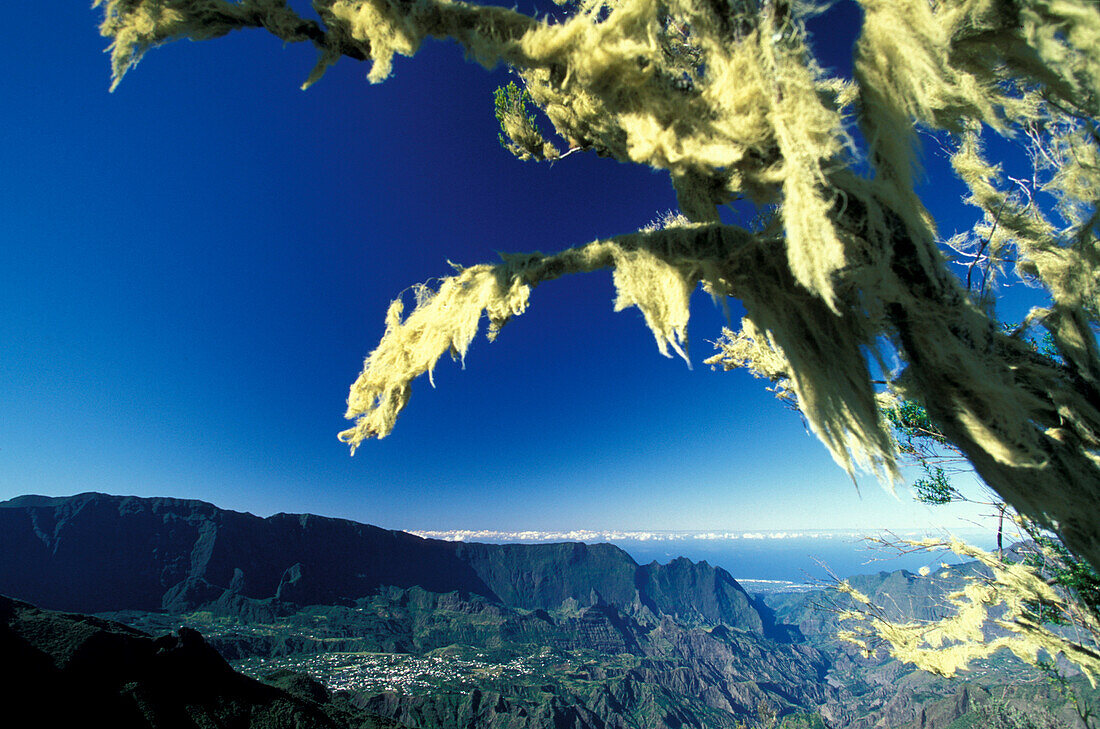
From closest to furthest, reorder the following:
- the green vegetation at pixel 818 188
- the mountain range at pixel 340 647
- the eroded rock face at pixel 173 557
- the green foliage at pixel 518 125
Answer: the green vegetation at pixel 818 188 → the green foliage at pixel 518 125 → the mountain range at pixel 340 647 → the eroded rock face at pixel 173 557

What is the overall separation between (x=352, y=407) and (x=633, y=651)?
215862 millimetres

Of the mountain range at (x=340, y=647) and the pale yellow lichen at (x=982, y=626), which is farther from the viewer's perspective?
the mountain range at (x=340, y=647)

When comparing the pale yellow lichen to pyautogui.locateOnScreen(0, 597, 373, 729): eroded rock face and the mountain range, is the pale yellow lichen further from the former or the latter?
the mountain range

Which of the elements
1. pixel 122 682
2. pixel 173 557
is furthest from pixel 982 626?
pixel 173 557

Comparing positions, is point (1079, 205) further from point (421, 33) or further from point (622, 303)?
point (421, 33)

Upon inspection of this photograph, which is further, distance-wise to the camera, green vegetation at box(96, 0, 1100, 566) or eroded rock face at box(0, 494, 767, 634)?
eroded rock face at box(0, 494, 767, 634)

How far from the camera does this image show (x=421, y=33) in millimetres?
2438

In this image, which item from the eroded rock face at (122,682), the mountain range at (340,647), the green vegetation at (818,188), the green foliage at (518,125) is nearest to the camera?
the green vegetation at (818,188)

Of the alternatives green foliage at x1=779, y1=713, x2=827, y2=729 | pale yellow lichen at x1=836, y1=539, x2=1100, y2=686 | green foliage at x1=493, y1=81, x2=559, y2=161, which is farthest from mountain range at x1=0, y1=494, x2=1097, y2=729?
green foliage at x1=493, y1=81, x2=559, y2=161

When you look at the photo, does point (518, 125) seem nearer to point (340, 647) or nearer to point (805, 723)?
point (805, 723)

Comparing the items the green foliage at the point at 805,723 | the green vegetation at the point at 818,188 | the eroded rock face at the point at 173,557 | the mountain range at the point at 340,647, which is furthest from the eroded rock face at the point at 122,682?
the eroded rock face at the point at 173,557

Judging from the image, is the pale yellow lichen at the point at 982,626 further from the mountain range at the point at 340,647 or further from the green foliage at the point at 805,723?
the green foliage at the point at 805,723

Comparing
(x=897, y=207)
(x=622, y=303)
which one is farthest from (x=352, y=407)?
(x=897, y=207)

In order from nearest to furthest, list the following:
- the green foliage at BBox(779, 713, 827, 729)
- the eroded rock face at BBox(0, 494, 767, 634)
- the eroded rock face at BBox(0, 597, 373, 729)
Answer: the eroded rock face at BBox(0, 597, 373, 729), the green foliage at BBox(779, 713, 827, 729), the eroded rock face at BBox(0, 494, 767, 634)
